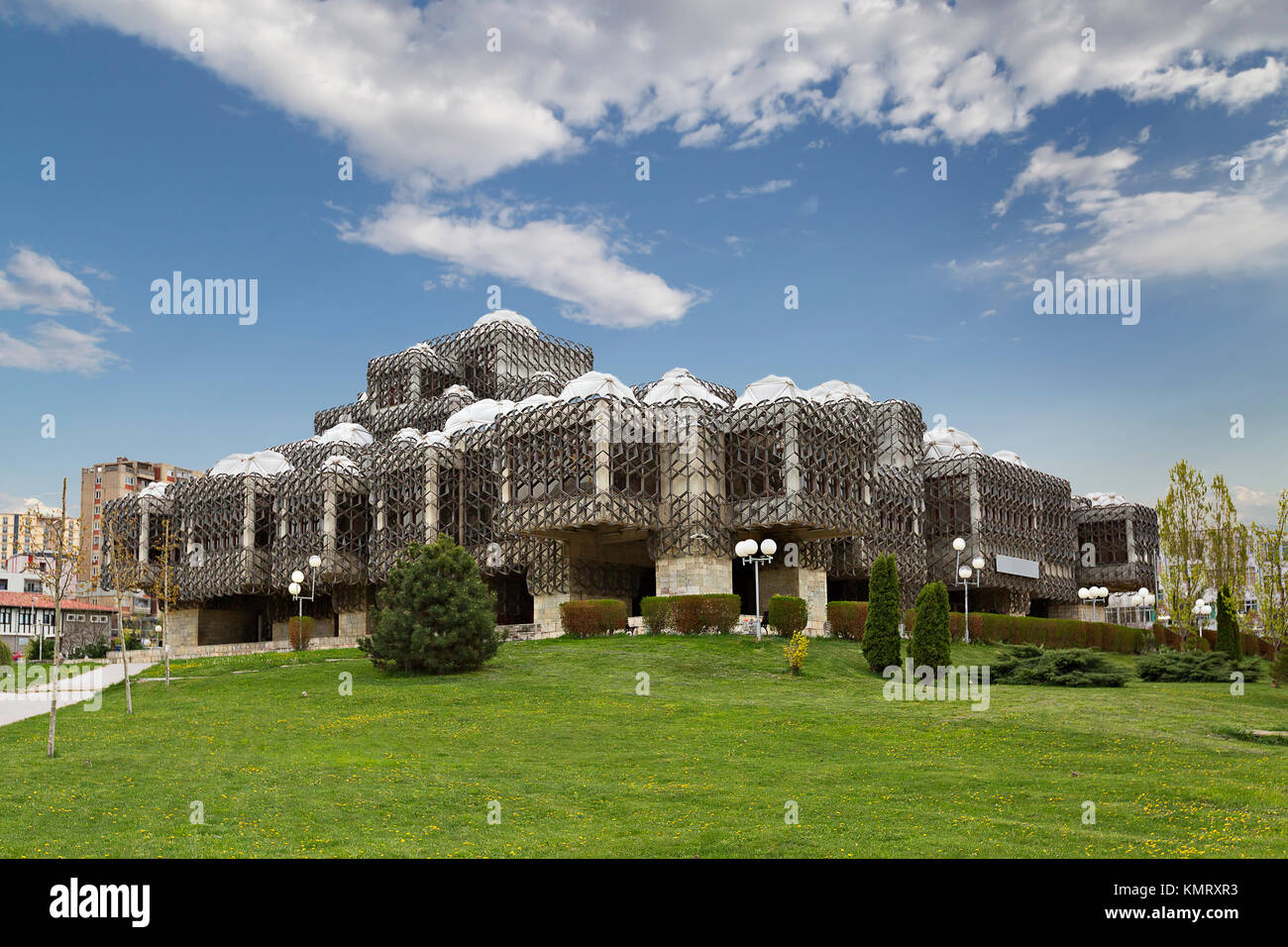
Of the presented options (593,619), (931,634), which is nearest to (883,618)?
(931,634)

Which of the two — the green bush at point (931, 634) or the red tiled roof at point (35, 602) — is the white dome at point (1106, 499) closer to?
the green bush at point (931, 634)

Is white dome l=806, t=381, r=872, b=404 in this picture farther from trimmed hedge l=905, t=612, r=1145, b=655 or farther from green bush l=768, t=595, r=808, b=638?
green bush l=768, t=595, r=808, b=638

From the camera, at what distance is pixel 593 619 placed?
41844 millimetres

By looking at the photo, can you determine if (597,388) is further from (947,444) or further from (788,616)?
(947,444)

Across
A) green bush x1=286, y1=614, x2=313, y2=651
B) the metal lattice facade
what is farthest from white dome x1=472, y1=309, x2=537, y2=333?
green bush x1=286, y1=614, x2=313, y2=651

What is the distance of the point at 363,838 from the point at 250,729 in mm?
9867

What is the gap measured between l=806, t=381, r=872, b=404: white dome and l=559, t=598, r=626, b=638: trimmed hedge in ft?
84.8

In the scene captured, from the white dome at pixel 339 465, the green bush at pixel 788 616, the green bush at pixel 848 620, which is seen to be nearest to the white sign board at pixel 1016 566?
the green bush at pixel 848 620

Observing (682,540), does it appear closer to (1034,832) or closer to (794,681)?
(794,681)

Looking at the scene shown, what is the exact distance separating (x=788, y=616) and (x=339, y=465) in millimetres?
35287

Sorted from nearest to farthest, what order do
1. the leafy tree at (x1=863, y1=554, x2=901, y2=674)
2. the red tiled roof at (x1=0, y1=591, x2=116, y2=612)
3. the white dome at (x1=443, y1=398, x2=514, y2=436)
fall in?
1. the leafy tree at (x1=863, y1=554, x2=901, y2=674)
2. the white dome at (x1=443, y1=398, x2=514, y2=436)
3. the red tiled roof at (x1=0, y1=591, x2=116, y2=612)

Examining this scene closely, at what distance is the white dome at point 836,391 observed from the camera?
6375 centimetres

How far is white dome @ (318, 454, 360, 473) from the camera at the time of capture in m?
63.2
